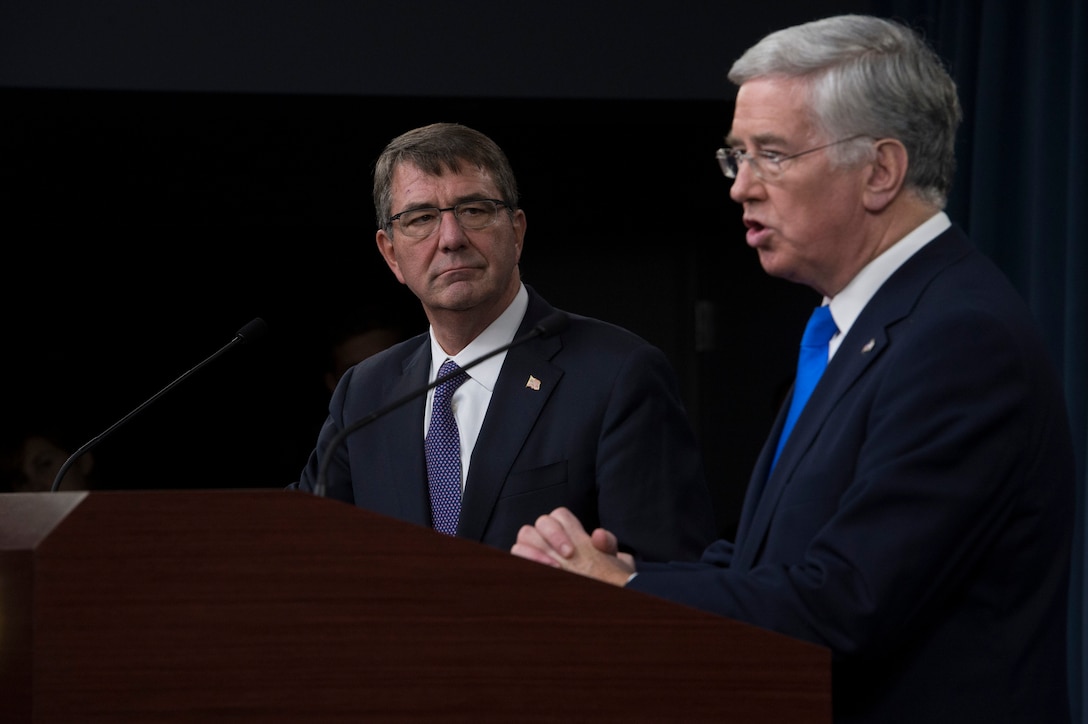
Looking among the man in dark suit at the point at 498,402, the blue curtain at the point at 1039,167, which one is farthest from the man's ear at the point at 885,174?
the blue curtain at the point at 1039,167

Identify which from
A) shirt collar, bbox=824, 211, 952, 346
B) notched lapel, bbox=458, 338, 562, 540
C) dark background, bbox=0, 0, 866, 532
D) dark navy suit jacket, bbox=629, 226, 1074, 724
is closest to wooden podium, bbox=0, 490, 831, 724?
dark navy suit jacket, bbox=629, 226, 1074, 724

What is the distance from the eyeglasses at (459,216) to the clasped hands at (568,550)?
109cm

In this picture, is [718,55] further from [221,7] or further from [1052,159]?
[221,7]

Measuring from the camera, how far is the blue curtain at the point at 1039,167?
3.37 meters

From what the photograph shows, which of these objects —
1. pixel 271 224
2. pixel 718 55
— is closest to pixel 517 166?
pixel 271 224

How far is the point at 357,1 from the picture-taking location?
4.30 meters

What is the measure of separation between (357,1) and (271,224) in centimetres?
136

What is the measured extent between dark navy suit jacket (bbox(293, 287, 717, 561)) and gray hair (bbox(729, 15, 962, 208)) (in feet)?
2.77

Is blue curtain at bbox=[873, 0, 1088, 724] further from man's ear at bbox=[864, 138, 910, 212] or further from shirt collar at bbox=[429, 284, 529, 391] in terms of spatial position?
man's ear at bbox=[864, 138, 910, 212]

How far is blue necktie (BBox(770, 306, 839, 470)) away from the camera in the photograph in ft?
5.74

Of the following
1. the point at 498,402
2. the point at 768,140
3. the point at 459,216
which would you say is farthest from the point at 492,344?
the point at 768,140

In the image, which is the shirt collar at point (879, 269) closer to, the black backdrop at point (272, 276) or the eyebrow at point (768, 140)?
the eyebrow at point (768, 140)

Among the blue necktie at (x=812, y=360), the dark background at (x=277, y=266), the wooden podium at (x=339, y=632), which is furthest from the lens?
the dark background at (x=277, y=266)

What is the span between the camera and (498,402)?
250 centimetres
